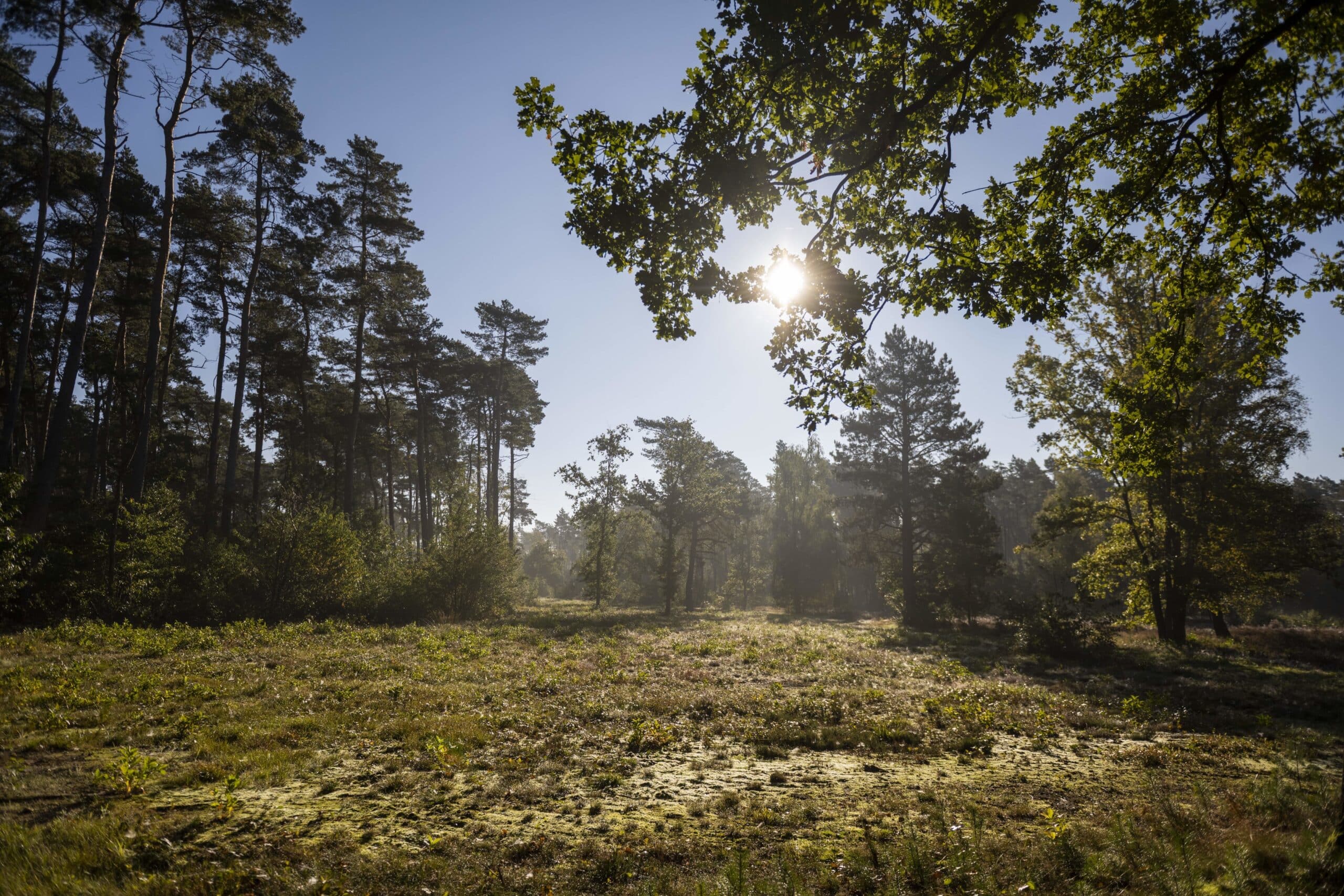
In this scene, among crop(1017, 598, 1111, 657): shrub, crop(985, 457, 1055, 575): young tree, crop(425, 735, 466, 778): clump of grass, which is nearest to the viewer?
crop(425, 735, 466, 778): clump of grass

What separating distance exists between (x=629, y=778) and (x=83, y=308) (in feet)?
77.3

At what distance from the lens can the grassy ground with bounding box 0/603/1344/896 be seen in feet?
15.9

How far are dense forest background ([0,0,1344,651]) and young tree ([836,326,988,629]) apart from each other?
6.5 inches

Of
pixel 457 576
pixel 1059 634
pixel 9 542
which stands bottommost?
pixel 1059 634

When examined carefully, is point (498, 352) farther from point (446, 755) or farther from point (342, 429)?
point (446, 755)

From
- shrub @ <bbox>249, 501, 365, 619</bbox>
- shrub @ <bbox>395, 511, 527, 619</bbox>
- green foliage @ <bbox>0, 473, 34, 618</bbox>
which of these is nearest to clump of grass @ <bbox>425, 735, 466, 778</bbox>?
green foliage @ <bbox>0, 473, 34, 618</bbox>

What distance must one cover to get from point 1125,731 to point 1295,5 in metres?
10.7

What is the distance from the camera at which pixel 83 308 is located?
62.1 ft

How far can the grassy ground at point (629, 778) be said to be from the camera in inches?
191

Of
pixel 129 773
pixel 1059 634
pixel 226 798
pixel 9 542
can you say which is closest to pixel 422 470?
pixel 9 542

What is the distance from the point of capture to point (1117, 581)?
24516mm

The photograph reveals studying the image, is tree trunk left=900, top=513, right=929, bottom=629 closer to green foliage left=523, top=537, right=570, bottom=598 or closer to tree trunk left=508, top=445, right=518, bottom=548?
tree trunk left=508, top=445, right=518, bottom=548

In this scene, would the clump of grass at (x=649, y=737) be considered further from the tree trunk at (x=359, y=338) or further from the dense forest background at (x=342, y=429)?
the tree trunk at (x=359, y=338)

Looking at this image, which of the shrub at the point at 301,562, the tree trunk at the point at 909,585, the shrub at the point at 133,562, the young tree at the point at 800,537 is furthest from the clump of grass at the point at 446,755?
the young tree at the point at 800,537
